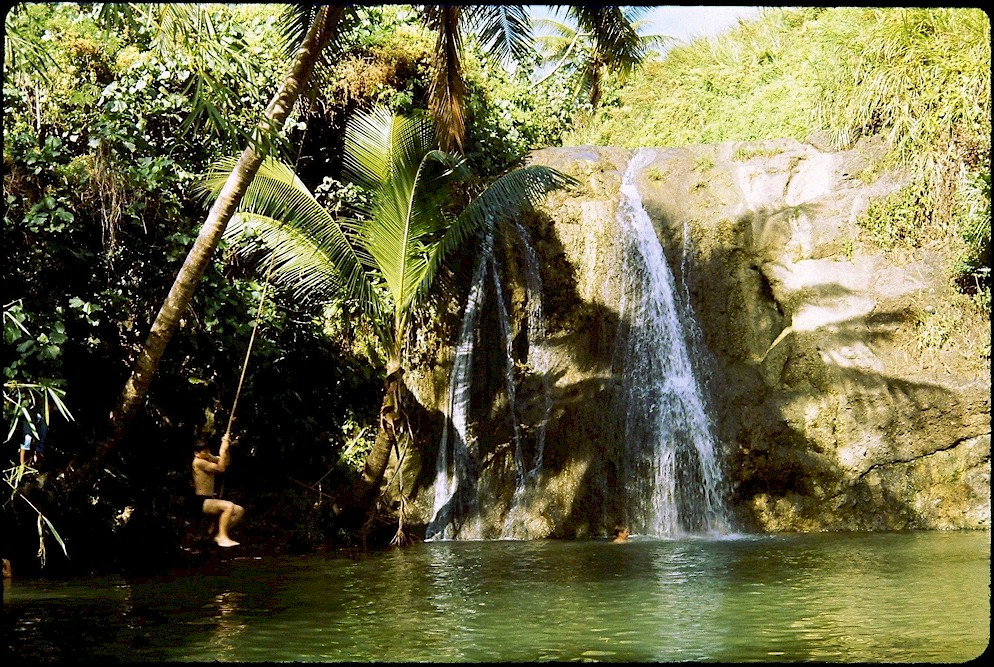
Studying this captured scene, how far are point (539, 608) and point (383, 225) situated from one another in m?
5.68

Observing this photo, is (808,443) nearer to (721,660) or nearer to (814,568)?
(814,568)

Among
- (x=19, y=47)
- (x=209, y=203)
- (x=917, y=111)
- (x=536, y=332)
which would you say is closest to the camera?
(x=19, y=47)

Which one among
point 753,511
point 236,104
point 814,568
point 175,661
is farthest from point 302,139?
point 175,661

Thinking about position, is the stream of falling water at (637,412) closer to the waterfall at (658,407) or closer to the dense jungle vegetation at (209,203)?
the waterfall at (658,407)

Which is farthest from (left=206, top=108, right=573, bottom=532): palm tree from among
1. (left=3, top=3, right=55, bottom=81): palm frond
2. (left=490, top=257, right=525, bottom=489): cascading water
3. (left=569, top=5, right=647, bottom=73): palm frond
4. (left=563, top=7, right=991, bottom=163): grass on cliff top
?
(left=563, top=7, right=991, bottom=163): grass on cliff top

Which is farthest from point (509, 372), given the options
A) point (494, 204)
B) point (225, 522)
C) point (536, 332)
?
point (225, 522)

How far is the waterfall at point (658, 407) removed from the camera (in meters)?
13.1

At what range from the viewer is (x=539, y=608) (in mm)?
7273

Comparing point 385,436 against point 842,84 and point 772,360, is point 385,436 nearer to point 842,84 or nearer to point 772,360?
point 772,360

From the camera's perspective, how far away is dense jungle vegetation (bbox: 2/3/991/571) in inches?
380

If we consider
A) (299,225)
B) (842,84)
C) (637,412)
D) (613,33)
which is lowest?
(637,412)

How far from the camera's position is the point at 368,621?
6.81 meters

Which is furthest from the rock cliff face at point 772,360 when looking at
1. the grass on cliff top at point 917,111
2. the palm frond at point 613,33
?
the palm frond at point 613,33

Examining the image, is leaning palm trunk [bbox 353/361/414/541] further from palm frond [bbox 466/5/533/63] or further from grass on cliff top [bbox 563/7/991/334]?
grass on cliff top [bbox 563/7/991/334]
